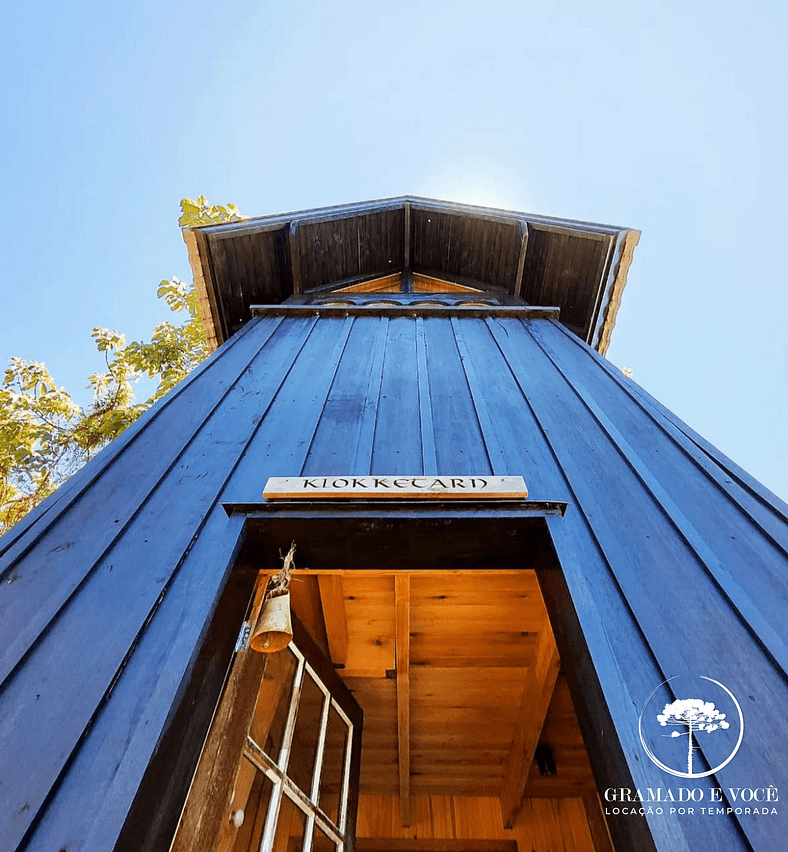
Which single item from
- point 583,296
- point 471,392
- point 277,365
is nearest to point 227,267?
point 277,365

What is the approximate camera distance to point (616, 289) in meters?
4.88

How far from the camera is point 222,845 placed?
6.15ft

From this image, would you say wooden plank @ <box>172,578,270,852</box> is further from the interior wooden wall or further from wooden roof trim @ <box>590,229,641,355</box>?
wooden roof trim @ <box>590,229,641,355</box>

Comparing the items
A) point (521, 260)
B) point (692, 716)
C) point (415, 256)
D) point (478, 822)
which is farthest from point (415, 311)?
point (478, 822)

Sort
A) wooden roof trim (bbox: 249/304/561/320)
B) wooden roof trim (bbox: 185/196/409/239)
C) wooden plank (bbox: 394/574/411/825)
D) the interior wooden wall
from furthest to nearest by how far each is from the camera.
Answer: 1. wooden roof trim (bbox: 185/196/409/239)
2. wooden roof trim (bbox: 249/304/561/320)
3. the interior wooden wall
4. wooden plank (bbox: 394/574/411/825)

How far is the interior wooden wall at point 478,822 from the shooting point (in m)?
3.62

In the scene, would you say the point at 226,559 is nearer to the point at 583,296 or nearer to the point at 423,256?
the point at 583,296

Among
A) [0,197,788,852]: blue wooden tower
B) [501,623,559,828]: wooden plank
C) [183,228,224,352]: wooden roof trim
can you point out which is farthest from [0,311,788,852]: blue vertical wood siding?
[183,228,224,352]: wooden roof trim

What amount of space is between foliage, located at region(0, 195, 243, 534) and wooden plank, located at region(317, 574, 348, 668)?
4235mm

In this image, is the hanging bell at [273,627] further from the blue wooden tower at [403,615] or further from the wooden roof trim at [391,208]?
the wooden roof trim at [391,208]

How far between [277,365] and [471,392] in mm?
1244

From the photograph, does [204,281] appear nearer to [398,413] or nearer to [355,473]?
[398,413]

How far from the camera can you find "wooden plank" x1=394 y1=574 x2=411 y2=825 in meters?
2.56

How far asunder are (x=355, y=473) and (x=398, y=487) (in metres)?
0.26
